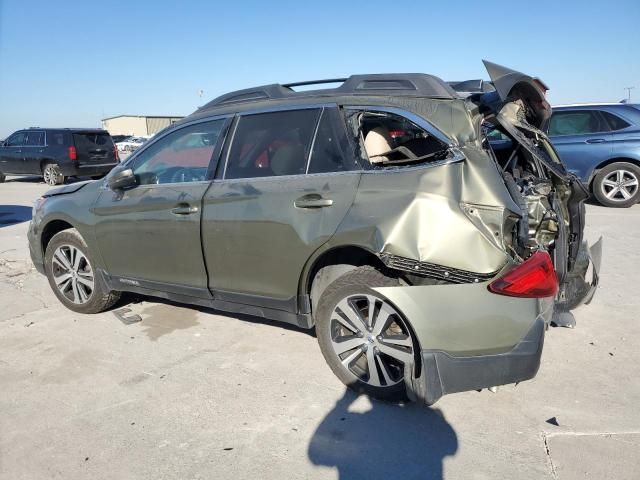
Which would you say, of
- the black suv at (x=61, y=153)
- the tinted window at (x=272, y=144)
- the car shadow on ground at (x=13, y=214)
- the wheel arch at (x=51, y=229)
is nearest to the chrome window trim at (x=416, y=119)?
the tinted window at (x=272, y=144)

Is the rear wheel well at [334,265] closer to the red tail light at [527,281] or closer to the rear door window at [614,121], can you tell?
the red tail light at [527,281]

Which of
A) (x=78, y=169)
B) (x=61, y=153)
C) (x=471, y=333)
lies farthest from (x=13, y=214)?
(x=471, y=333)

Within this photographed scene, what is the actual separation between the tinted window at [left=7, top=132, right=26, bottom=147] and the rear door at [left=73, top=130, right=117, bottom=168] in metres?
2.52

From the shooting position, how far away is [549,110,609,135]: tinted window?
859cm

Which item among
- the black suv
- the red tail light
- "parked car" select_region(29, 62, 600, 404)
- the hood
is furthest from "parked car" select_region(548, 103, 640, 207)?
the black suv

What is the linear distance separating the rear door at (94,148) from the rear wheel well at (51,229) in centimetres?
1074

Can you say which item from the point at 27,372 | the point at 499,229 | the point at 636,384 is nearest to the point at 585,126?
the point at 636,384

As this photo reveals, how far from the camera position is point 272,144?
10.9 ft

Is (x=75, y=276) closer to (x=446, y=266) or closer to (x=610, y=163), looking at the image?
(x=446, y=266)

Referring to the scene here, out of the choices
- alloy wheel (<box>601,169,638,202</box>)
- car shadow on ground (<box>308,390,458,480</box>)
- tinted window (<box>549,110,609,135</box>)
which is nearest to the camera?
car shadow on ground (<box>308,390,458,480</box>)

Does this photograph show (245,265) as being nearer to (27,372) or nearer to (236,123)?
(236,123)

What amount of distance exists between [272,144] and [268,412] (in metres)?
1.73

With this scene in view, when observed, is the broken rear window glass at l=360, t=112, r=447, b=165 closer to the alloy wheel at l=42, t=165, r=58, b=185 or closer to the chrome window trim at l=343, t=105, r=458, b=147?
the chrome window trim at l=343, t=105, r=458, b=147

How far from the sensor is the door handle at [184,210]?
3.43m
